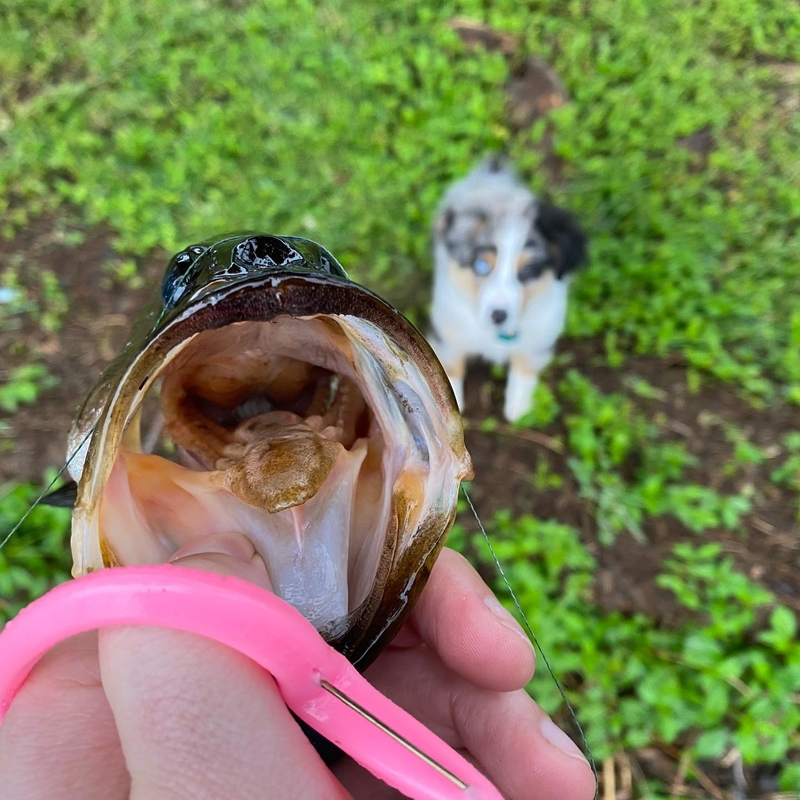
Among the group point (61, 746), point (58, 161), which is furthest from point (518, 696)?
point (58, 161)

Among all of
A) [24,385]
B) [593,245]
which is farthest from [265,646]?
[593,245]

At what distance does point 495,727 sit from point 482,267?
1892 mm

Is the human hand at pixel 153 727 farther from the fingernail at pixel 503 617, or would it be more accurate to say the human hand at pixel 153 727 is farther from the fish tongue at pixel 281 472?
the fingernail at pixel 503 617

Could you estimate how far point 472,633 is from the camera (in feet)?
4.43

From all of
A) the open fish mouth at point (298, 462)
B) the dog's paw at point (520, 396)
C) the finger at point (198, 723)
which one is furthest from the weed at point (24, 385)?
the finger at point (198, 723)

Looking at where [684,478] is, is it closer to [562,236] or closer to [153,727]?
[562,236]

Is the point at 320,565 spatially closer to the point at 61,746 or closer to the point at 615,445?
the point at 61,746

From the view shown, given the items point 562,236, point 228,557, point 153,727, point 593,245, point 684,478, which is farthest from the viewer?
point 593,245

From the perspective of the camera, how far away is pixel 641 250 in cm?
336

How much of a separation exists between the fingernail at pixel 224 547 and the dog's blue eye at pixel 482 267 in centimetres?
→ 189

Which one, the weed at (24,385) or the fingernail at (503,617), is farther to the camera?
the weed at (24,385)

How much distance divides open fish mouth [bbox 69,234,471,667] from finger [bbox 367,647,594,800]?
46 cm

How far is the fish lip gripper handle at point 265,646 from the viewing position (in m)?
0.76

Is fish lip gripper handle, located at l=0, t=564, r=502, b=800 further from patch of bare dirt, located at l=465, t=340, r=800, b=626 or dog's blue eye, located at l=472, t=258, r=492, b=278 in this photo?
dog's blue eye, located at l=472, t=258, r=492, b=278
